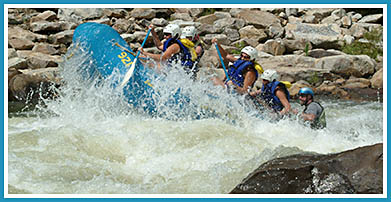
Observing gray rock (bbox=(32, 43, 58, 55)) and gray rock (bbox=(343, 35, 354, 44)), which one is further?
gray rock (bbox=(343, 35, 354, 44))

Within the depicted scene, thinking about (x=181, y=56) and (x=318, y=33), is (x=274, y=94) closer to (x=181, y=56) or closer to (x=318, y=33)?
(x=181, y=56)

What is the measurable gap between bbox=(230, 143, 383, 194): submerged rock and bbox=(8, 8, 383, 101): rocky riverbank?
6.63m

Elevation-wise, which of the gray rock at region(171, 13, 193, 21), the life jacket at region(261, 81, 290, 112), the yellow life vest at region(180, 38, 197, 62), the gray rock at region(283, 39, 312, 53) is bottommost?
the gray rock at region(283, 39, 312, 53)

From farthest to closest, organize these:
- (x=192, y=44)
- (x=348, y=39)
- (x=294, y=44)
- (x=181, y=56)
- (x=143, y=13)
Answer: (x=143, y=13) → (x=348, y=39) → (x=294, y=44) → (x=192, y=44) → (x=181, y=56)

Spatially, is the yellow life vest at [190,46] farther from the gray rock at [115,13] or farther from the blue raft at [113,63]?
the gray rock at [115,13]

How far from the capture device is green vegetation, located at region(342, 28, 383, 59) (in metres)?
12.8

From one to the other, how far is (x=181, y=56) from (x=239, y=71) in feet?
2.67

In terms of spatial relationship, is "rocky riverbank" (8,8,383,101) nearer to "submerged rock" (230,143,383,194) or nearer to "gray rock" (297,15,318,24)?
"gray rock" (297,15,318,24)

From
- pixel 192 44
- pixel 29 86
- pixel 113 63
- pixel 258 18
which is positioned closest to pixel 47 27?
pixel 29 86

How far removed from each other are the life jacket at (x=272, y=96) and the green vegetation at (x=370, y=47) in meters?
7.62

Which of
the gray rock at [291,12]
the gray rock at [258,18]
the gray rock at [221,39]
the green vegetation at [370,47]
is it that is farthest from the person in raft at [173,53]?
the gray rock at [291,12]

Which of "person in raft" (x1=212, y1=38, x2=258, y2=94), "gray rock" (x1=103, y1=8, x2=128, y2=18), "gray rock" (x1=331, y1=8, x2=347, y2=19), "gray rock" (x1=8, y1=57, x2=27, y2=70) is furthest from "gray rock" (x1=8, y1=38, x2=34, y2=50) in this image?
"gray rock" (x1=331, y1=8, x2=347, y2=19)

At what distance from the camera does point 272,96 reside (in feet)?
19.9

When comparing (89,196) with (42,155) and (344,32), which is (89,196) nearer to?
(42,155)
